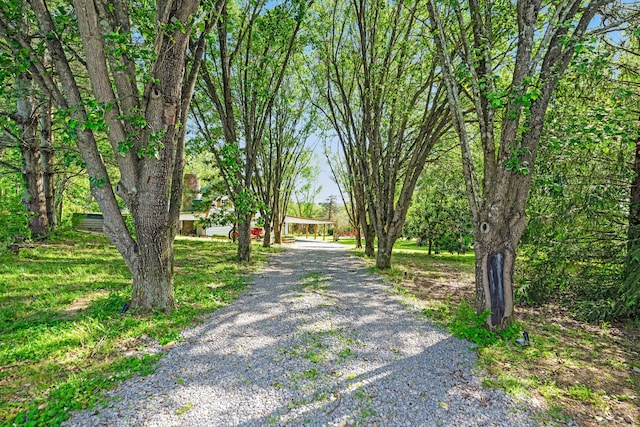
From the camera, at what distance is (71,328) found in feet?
11.6

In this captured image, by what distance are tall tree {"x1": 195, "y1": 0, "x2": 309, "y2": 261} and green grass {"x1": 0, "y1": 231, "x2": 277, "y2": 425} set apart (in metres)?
2.34

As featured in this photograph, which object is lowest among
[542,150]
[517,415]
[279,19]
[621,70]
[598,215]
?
[517,415]

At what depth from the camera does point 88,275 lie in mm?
6270

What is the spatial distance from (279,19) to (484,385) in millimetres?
8300

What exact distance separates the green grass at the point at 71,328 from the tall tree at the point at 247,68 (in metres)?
2.34

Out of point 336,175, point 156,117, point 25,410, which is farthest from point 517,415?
point 336,175

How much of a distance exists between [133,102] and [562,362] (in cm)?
626

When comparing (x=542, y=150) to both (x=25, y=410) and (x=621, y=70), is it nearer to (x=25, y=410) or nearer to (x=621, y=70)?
(x=621, y=70)

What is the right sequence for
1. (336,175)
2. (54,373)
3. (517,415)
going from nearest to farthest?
(517,415)
(54,373)
(336,175)

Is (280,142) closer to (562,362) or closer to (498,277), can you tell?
(498,277)

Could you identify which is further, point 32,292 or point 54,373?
point 32,292

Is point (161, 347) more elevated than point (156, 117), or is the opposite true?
point (156, 117)

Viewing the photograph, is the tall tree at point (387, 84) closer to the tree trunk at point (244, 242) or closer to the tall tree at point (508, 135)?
the tall tree at point (508, 135)

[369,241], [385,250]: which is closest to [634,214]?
[385,250]
